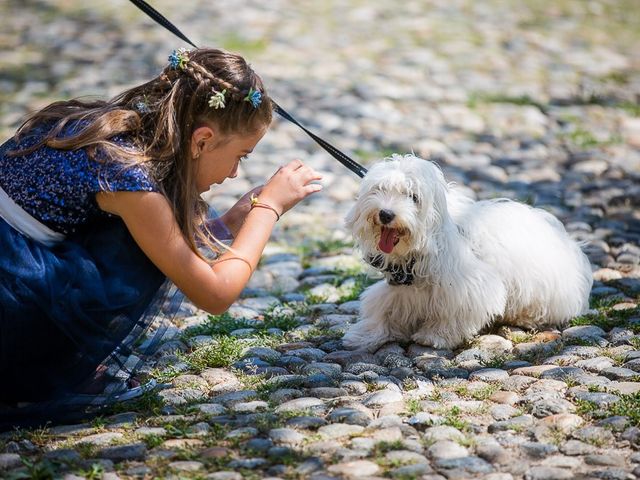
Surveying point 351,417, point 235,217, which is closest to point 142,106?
point 235,217

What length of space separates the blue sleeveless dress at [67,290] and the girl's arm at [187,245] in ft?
0.21

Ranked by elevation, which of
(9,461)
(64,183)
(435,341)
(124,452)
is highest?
(64,183)

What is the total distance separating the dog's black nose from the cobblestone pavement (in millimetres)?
630

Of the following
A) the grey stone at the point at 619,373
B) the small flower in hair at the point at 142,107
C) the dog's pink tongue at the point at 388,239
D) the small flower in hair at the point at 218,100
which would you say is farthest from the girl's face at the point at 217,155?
the grey stone at the point at 619,373

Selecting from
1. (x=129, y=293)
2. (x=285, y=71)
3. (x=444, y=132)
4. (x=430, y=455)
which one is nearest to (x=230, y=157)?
(x=129, y=293)

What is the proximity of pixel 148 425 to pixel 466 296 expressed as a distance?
153cm

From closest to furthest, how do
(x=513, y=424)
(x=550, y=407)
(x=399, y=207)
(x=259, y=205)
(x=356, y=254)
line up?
1. (x=513, y=424)
2. (x=550, y=407)
3. (x=259, y=205)
4. (x=399, y=207)
5. (x=356, y=254)

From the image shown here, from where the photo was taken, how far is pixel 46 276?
346 centimetres

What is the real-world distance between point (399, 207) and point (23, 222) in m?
1.51

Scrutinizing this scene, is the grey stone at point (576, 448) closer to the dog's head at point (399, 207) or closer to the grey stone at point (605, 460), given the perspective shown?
the grey stone at point (605, 460)

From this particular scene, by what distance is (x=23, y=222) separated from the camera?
11.7 feet

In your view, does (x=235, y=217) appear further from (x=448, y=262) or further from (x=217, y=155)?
(x=448, y=262)

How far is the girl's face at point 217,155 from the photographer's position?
12.1ft

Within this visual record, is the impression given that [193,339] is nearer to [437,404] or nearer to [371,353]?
[371,353]
